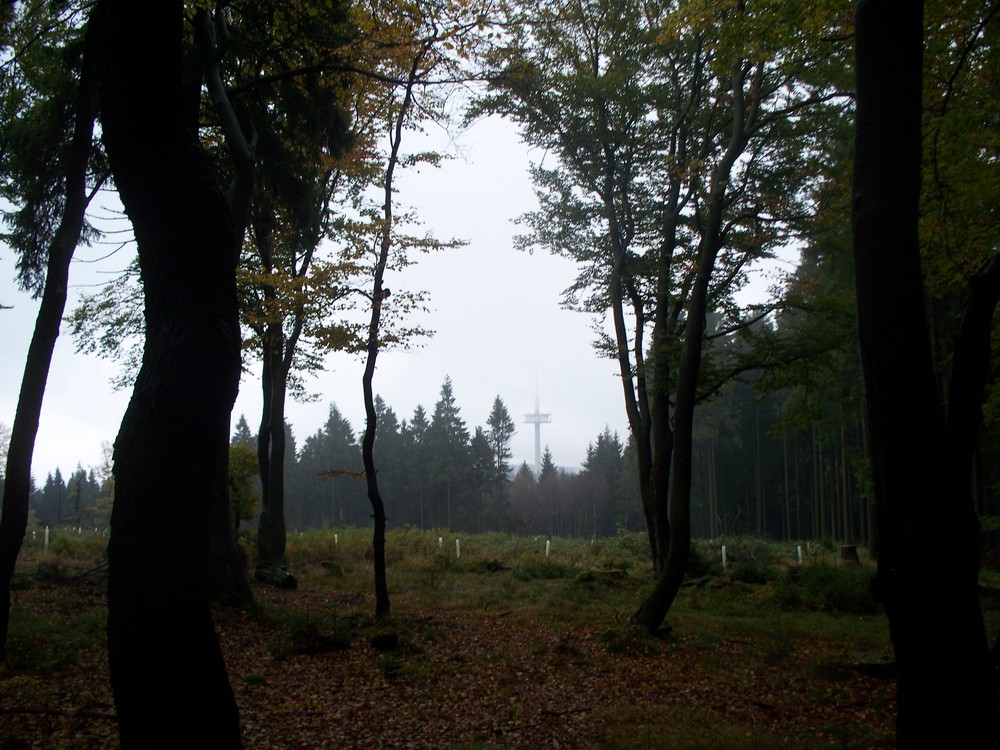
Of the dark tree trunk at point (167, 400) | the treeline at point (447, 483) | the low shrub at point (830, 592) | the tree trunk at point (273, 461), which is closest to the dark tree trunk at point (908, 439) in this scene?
the dark tree trunk at point (167, 400)

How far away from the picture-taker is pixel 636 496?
179 feet

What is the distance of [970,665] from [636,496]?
52.2 meters

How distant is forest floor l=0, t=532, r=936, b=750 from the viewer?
591 cm

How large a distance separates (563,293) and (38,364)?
12.6 m

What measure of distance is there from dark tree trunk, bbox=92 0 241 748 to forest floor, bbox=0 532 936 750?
8.92ft

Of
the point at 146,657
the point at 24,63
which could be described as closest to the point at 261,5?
the point at 24,63

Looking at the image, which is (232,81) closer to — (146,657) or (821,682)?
(146,657)

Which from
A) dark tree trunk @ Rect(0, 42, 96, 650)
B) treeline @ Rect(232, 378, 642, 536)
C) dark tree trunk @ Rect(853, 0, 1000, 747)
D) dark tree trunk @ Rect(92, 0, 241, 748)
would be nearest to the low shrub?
dark tree trunk @ Rect(853, 0, 1000, 747)

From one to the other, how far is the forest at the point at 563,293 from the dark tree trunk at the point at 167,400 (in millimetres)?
15

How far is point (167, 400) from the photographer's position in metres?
3.42

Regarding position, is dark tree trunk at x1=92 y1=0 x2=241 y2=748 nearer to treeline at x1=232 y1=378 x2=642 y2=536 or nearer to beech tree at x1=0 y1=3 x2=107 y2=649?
beech tree at x1=0 y1=3 x2=107 y2=649

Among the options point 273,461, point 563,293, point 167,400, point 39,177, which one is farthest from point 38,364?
point 563,293

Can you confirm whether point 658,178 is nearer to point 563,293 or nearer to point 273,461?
point 563,293

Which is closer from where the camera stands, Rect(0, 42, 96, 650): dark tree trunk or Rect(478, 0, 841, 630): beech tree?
Rect(0, 42, 96, 650): dark tree trunk
